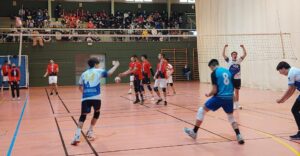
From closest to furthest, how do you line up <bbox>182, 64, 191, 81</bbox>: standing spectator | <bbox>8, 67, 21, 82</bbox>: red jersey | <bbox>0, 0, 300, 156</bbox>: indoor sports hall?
<bbox>0, 0, 300, 156</bbox>: indoor sports hall, <bbox>8, 67, 21, 82</bbox>: red jersey, <bbox>182, 64, 191, 81</bbox>: standing spectator

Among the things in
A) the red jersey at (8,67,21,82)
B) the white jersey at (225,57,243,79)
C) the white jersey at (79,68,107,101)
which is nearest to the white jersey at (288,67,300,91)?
the white jersey at (79,68,107,101)

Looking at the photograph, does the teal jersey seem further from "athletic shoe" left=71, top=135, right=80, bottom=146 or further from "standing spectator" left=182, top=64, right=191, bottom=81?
"standing spectator" left=182, top=64, right=191, bottom=81

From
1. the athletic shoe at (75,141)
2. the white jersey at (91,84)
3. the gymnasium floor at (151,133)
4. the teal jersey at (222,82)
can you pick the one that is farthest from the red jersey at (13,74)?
the teal jersey at (222,82)

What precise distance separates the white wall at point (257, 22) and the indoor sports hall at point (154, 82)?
62 mm

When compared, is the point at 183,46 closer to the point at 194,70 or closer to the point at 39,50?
the point at 194,70

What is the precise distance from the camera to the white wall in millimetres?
18281

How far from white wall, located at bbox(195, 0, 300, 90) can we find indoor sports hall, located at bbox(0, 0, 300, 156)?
0.20ft

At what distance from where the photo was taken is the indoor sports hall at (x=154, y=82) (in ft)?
23.1

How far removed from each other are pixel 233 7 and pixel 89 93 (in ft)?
61.6

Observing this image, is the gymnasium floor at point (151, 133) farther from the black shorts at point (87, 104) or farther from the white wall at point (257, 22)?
the white wall at point (257, 22)

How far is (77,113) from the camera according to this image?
1205 cm

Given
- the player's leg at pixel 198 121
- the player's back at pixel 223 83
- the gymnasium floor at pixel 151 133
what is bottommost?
the gymnasium floor at pixel 151 133

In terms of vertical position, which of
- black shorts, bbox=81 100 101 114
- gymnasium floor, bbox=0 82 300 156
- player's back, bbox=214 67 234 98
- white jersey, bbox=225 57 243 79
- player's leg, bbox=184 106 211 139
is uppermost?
white jersey, bbox=225 57 243 79

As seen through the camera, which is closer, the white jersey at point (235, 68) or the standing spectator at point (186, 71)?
the white jersey at point (235, 68)
